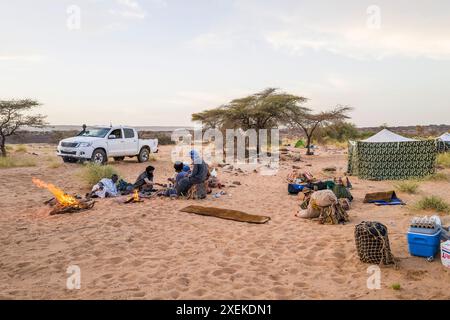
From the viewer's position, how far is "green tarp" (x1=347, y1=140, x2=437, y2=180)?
46.8 ft

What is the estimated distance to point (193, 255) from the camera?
6039mm

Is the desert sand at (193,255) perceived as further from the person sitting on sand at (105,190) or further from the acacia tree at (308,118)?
the acacia tree at (308,118)

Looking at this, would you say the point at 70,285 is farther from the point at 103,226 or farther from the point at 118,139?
the point at 118,139

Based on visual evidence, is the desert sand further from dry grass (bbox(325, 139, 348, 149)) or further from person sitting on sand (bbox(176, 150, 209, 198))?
dry grass (bbox(325, 139, 348, 149))

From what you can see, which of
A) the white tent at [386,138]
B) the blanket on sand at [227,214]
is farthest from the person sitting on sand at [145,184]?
the white tent at [386,138]

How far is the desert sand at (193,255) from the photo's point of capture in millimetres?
4719

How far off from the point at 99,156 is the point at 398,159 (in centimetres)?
1245

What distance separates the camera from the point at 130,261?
5.73 metres

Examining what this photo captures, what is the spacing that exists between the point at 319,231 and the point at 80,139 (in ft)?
41.5

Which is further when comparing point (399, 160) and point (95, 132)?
point (95, 132)

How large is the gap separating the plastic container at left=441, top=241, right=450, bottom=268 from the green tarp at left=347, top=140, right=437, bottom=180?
9553mm

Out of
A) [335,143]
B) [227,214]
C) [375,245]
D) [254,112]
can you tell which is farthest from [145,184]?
[335,143]

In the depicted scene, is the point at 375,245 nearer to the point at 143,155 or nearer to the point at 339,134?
the point at 143,155

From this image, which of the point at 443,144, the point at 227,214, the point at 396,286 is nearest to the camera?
the point at 396,286
